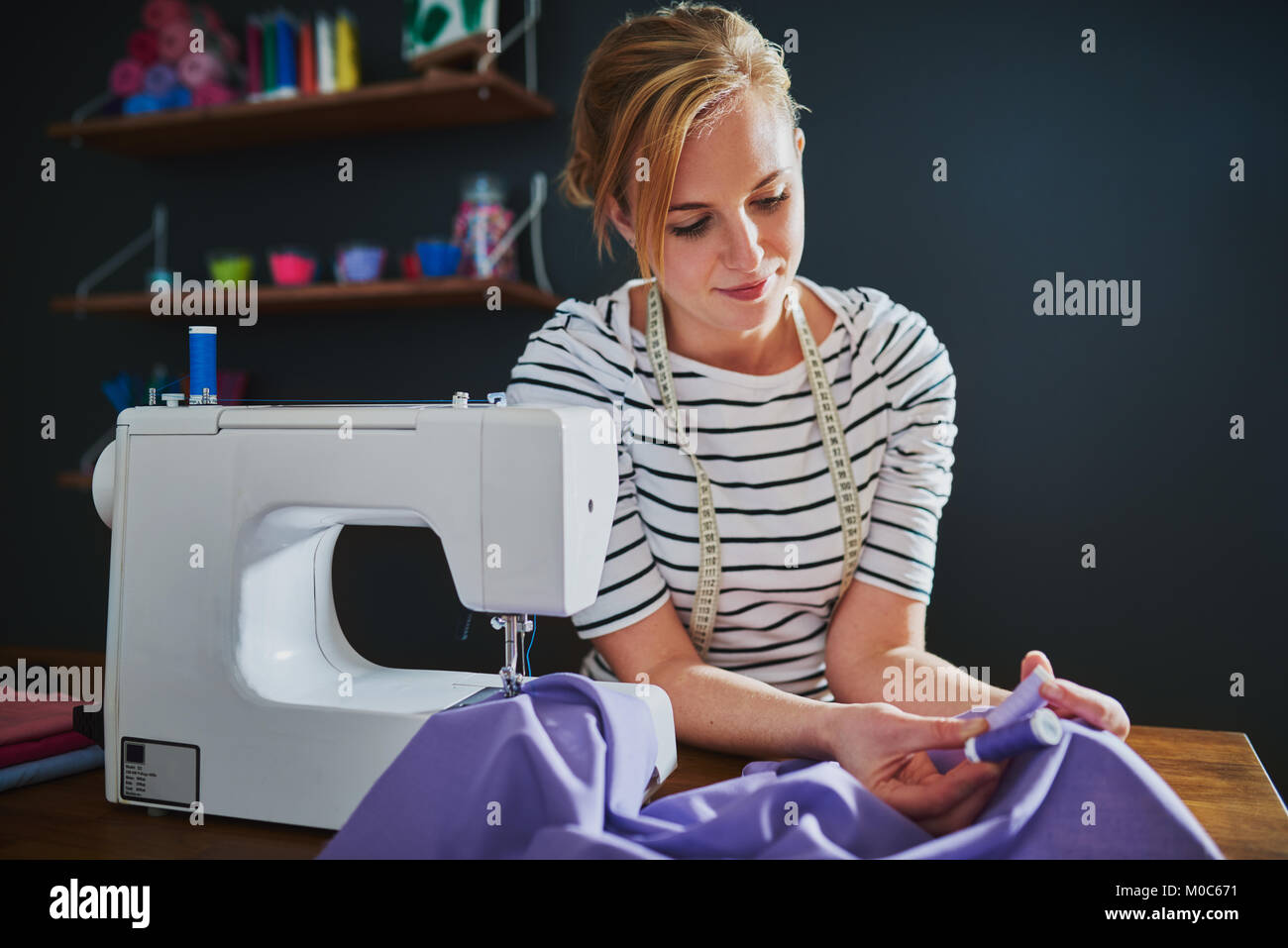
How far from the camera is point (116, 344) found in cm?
316

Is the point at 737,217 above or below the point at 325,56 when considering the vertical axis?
below

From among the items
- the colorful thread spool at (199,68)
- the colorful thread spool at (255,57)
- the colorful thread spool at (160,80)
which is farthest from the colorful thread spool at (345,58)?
the colorful thread spool at (160,80)

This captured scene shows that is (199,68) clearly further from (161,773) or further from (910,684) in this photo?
(910,684)

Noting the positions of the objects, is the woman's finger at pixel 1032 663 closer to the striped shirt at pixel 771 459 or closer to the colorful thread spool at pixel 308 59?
the striped shirt at pixel 771 459

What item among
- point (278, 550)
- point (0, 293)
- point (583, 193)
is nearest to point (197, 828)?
point (278, 550)

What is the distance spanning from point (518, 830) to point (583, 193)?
0.93 metres

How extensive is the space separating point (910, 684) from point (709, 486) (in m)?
0.37

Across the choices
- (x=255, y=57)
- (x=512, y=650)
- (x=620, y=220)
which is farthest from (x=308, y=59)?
(x=512, y=650)

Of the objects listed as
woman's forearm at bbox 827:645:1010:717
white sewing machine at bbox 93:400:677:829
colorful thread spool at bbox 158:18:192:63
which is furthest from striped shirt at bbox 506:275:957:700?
colorful thread spool at bbox 158:18:192:63

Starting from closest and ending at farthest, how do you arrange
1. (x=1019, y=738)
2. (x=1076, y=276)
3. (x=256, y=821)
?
(x=1019, y=738) → (x=256, y=821) → (x=1076, y=276)

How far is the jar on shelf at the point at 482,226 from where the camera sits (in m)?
2.56

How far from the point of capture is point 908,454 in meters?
1.36

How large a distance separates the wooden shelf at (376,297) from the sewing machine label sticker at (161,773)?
1628 mm
